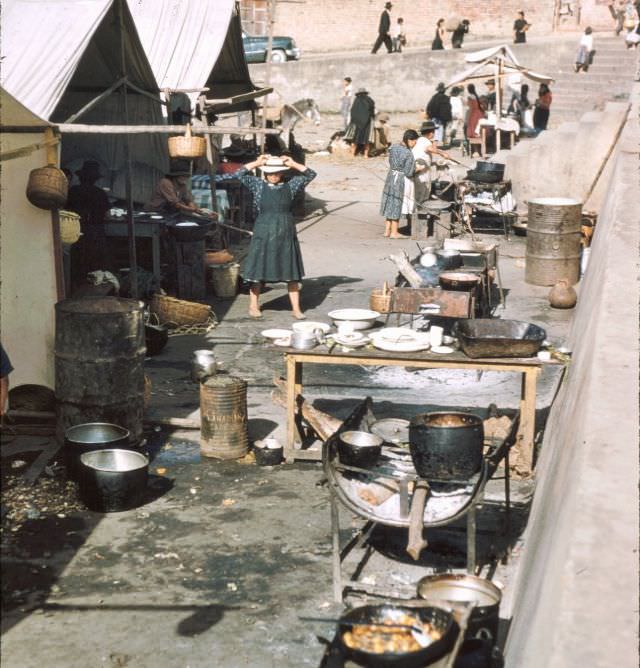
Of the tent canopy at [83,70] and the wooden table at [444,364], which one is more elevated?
the tent canopy at [83,70]

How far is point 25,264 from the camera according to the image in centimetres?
912

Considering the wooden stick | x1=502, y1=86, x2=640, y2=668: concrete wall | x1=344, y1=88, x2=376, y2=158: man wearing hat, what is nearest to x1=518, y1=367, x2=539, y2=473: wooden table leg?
the wooden stick

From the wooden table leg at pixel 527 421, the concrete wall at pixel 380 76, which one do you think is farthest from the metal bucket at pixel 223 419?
the concrete wall at pixel 380 76

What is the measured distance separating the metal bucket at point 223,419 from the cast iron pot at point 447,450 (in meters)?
2.49

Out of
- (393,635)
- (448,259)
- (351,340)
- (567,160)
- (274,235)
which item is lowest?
(448,259)

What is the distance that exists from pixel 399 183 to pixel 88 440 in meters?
11.2

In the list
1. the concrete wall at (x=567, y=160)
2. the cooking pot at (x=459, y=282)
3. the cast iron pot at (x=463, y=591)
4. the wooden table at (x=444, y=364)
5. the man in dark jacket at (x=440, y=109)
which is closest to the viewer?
the cast iron pot at (x=463, y=591)

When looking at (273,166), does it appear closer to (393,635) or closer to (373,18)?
(393,635)

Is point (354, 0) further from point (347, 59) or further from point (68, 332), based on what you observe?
point (68, 332)

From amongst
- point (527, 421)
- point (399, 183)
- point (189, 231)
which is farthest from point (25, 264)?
point (399, 183)

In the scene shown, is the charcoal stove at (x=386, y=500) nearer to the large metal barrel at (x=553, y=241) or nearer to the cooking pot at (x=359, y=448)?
the cooking pot at (x=359, y=448)

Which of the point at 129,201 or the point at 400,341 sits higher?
the point at 129,201

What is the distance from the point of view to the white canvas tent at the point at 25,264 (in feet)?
29.1

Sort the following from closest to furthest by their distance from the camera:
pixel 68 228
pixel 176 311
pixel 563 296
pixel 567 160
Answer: pixel 68 228 → pixel 176 311 → pixel 563 296 → pixel 567 160
